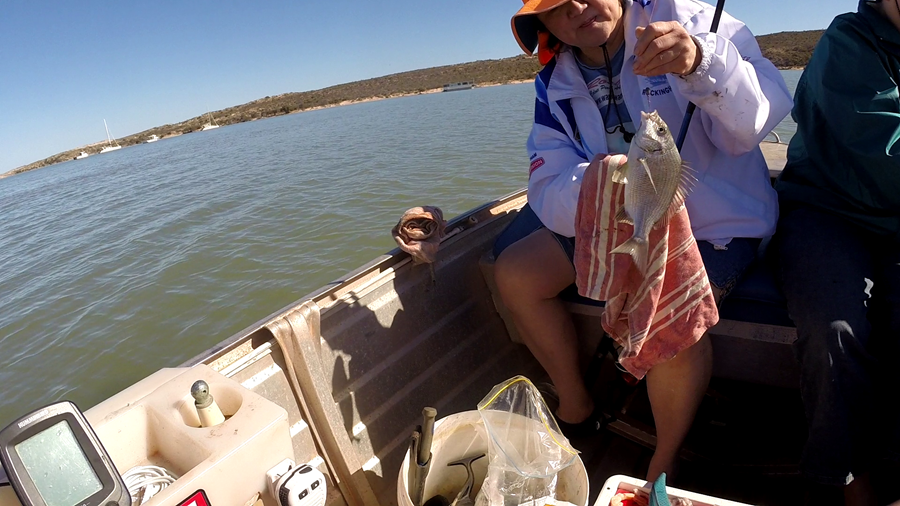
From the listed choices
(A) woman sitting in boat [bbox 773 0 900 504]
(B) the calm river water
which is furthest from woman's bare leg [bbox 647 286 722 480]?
(B) the calm river water

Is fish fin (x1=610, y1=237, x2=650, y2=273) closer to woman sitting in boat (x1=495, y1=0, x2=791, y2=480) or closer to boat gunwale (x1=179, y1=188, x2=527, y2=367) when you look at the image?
woman sitting in boat (x1=495, y1=0, x2=791, y2=480)

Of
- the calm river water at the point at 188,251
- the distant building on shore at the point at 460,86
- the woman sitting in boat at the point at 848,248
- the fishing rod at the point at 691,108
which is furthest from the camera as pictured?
the distant building on shore at the point at 460,86

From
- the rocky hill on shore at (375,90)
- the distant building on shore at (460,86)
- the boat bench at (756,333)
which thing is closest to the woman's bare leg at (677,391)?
the boat bench at (756,333)

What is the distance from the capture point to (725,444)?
2.37m

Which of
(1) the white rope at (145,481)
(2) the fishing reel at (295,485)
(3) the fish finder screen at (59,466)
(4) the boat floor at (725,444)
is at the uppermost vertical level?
(3) the fish finder screen at (59,466)

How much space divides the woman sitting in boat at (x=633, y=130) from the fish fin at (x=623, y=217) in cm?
32

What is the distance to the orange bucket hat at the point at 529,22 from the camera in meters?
1.83

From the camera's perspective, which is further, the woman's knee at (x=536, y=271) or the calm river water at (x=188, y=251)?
the calm river water at (x=188, y=251)

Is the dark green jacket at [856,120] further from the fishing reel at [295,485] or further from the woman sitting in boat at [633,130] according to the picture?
the fishing reel at [295,485]

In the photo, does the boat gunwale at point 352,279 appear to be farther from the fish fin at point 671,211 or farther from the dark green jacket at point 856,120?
the dark green jacket at point 856,120

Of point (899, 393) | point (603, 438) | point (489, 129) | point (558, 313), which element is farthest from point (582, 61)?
point (489, 129)

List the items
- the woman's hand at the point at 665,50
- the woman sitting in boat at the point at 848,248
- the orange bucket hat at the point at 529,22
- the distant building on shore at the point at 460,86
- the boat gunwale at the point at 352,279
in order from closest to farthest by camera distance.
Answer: the woman's hand at the point at 665,50 → the woman sitting in boat at the point at 848,248 → the orange bucket hat at the point at 529,22 → the boat gunwale at the point at 352,279 → the distant building on shore at the point at 460,86

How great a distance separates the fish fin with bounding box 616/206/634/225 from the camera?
1.57 m

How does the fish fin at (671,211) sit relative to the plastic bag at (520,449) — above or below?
above
